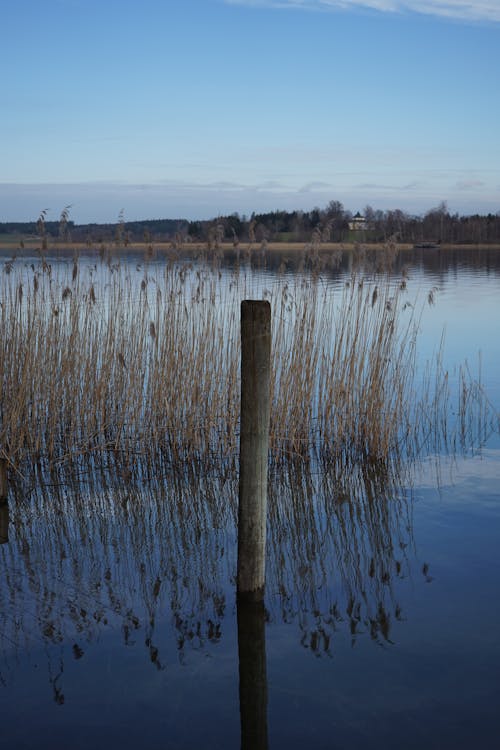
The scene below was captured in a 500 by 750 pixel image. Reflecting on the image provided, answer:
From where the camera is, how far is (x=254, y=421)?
3.77m

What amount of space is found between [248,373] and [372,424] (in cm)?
315

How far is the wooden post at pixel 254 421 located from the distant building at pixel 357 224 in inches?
172

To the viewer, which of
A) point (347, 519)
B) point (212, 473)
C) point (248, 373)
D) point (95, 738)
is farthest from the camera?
point (212, 473)

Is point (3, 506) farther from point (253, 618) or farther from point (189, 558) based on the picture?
point (253, 618)

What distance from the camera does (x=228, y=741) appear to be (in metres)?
3.08

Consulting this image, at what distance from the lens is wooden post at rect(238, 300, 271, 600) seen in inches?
148

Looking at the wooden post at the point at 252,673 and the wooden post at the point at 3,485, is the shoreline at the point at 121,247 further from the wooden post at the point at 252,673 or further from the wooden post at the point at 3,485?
the wooden post at the point at 252,673

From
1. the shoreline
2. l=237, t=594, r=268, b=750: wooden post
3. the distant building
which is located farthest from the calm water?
the distant building

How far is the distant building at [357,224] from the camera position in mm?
7906

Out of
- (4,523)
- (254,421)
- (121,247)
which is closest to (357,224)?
(121,247)

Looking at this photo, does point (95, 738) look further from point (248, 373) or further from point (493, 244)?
point (493, 244)

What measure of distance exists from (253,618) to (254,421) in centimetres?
100

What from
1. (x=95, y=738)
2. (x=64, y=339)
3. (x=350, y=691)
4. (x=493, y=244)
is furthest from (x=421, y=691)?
(x=493, y=244)

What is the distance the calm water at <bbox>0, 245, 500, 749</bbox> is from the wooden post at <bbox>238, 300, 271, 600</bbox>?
48 cm
